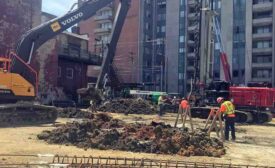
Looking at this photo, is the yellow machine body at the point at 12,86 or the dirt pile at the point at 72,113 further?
the dirt pile at the point at 72,113

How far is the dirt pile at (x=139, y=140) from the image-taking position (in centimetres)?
1373

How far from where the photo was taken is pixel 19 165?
9812 millimetres

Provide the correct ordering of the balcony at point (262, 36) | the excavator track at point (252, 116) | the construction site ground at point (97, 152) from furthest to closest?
1. the balcony at point (262, 36)
2. the excavator track at point (252, 116)
3. the construction site ground at point (97, 152)

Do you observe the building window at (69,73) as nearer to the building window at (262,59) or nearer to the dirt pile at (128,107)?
the dirt pile at (128,107)

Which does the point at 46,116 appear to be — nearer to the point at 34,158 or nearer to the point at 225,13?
the point at 34,158

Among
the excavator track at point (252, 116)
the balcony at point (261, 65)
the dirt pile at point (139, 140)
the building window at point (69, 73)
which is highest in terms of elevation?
the balcony at point (261, 65)

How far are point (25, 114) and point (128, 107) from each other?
15766 millimetres

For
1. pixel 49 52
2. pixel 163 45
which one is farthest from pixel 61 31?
pixel 163 45

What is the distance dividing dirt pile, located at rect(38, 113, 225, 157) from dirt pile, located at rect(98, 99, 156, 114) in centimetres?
1892

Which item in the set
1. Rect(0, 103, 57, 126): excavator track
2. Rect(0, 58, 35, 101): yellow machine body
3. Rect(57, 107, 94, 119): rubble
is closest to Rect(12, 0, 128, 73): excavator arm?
Rect(0, 58, 35, 101): yellow machine body

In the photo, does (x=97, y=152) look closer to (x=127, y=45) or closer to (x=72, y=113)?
(x=72, y=113)

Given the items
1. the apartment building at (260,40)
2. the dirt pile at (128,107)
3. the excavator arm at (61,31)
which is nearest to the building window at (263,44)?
the apartment building at (260,40)

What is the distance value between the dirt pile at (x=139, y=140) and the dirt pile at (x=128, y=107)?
18923mm

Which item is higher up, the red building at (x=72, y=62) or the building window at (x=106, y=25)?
the building window at (x=106, y=25)
